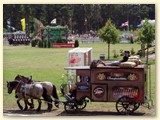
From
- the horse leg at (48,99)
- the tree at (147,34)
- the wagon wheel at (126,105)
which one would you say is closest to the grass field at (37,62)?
the tree at (147,34)

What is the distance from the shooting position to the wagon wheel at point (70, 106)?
41.0 feet

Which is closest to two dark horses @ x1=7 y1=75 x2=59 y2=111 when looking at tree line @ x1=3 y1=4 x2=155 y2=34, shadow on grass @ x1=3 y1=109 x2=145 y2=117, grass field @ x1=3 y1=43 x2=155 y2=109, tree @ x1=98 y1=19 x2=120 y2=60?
shadow on grass @ x1=3 y1=109 x2=145 y2=117

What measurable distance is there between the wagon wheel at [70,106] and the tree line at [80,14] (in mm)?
4106

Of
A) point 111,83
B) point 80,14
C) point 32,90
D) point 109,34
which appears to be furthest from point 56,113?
point 109,34

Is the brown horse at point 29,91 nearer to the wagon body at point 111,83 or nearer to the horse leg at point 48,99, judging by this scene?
the horse leg at point 48,99

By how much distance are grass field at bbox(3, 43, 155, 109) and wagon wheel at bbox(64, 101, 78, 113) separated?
7.07ft

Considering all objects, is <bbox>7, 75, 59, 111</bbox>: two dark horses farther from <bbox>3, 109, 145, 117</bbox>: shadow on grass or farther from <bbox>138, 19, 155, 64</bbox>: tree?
<bbox>138, 19, 155, 64</bbox>: tree

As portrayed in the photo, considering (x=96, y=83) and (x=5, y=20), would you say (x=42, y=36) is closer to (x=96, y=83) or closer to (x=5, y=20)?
(x=5, y=20)

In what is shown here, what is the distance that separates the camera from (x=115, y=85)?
12.0m

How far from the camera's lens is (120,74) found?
11977 millimetres

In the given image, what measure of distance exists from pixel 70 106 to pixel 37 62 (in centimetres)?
651

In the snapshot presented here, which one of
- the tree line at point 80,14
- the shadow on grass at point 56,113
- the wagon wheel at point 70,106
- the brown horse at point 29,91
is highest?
the tree line at point 80,14

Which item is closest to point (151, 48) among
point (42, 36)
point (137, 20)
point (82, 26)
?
point (137, 20)

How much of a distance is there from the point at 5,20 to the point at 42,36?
896cm
